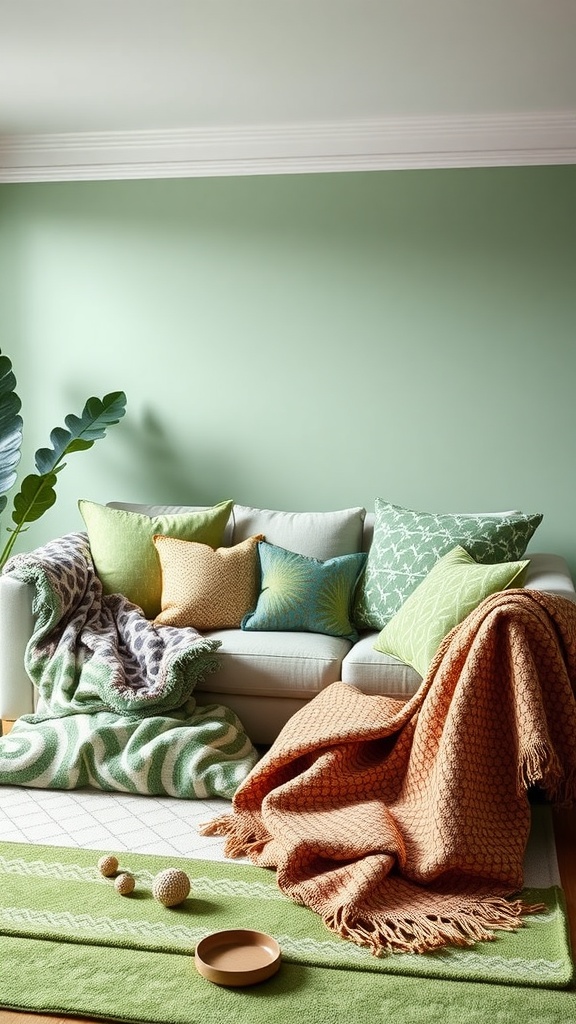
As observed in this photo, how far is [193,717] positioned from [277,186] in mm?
2451

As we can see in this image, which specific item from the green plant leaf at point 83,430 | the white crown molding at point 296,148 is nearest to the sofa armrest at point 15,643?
the green plant leaf at point 83,430

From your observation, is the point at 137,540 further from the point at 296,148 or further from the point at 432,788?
the point at 296,148

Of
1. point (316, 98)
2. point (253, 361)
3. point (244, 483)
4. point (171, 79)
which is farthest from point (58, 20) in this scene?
point (244, 483)

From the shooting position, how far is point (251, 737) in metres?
3.61

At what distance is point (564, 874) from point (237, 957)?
102 centimetres

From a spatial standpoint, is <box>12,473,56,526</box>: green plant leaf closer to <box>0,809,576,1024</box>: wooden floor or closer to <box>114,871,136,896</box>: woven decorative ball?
<box>114,871,136,896</box>: woven decorative ball

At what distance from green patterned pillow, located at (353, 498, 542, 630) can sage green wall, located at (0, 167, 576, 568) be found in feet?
1.86

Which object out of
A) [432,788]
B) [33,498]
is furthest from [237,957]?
[33,498]

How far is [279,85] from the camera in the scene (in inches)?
154

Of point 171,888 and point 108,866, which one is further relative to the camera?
point 108,866

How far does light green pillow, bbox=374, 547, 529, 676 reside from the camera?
125 inches

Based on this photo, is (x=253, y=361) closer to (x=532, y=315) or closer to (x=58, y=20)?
(x=532, y=315)

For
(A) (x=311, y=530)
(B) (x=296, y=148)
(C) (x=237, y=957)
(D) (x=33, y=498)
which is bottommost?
(C) (x=237, y=957)

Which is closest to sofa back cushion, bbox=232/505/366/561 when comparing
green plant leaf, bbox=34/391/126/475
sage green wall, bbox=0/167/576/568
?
sage green wall, bbox=0/167/576/568
